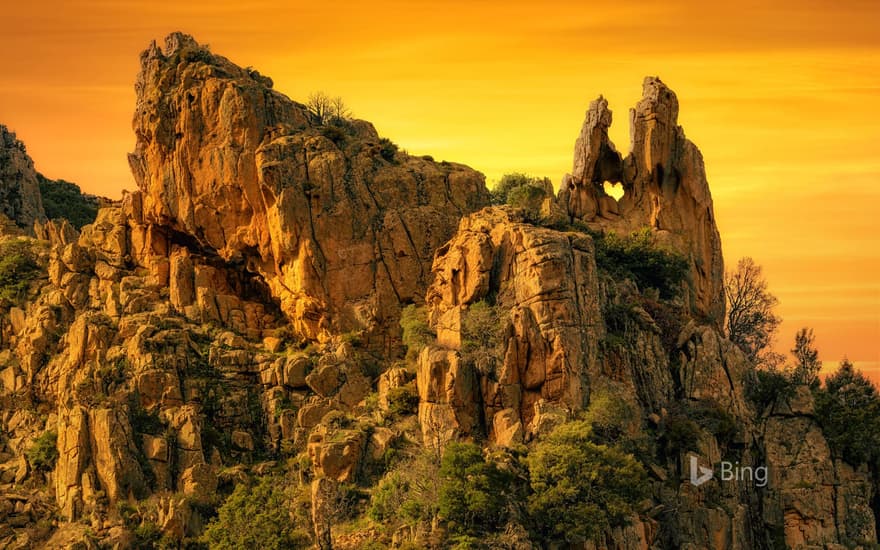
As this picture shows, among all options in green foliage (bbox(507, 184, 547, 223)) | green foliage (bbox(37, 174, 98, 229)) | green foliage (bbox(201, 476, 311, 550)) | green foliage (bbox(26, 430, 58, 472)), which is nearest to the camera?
green foliage (bbox(201, 476, 311, 550))

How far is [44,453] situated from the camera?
10550cm

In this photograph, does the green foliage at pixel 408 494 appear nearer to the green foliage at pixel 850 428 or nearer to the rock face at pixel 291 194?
the rock face at pixel 291 194

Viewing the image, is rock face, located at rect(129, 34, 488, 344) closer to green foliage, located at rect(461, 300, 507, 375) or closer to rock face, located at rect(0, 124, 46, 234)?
green foliage, located at rect(461, 300, 507, 375)

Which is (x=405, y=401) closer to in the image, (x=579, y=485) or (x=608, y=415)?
(x=608, y=415)

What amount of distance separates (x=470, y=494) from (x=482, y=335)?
8.65 metres

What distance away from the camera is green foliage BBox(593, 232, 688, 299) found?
367 ft

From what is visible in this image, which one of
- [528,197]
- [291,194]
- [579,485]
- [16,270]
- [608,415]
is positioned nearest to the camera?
[579,485]

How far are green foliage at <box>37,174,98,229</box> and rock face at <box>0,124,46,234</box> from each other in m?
2.38

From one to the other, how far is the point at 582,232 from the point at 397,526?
2056 centimetres

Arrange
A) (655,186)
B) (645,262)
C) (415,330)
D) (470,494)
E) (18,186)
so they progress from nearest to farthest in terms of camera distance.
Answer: (470,494) → (415,330) → (645,262) → (655,186) → (18,186)

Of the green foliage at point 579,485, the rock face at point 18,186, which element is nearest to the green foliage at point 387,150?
the green foliage at point 579,485

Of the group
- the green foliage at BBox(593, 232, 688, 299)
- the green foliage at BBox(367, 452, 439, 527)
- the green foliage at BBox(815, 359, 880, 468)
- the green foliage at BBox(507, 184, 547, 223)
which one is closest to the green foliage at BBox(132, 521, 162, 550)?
the green foliage at BBox(367, 452, 439, 527)

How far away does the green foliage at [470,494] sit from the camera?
95.4 metres

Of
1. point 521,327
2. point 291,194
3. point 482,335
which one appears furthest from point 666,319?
point 291,194
